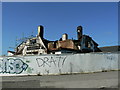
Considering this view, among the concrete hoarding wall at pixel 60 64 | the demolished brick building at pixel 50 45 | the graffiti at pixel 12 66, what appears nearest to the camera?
the concrete hoarding wall at pixel 60 64

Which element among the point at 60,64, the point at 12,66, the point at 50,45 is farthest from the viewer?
the point at 50,45

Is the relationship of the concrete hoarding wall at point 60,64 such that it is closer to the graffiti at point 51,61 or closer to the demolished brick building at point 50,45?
the graffiti at point 51,61

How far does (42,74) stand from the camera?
16703 millimetres

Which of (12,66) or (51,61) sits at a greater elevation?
(51,61)

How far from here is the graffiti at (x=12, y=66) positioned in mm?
17047

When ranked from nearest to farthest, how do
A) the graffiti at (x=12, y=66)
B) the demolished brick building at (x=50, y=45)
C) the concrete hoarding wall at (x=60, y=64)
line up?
the concrete hoarding wall at (x=60, y=64) → the graffiti at (x=12, y=66) → the demolished brick building at (x=50, y=45)

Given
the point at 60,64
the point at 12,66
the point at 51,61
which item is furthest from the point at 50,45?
the point at 60,64

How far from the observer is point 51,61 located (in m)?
16.6

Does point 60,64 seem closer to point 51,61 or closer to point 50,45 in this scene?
point 51,61

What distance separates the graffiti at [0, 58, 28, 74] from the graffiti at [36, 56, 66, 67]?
1.51 meters

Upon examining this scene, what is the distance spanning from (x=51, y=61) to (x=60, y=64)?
89 centimetres

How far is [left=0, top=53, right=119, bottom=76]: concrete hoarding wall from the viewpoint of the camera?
16.5 m

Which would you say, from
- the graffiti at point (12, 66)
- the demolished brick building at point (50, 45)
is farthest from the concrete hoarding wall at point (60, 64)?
the demolished brick building at point (50, 45)

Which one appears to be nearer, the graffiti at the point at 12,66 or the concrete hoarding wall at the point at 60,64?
the concrete hoarding wall at the point at 60,64
